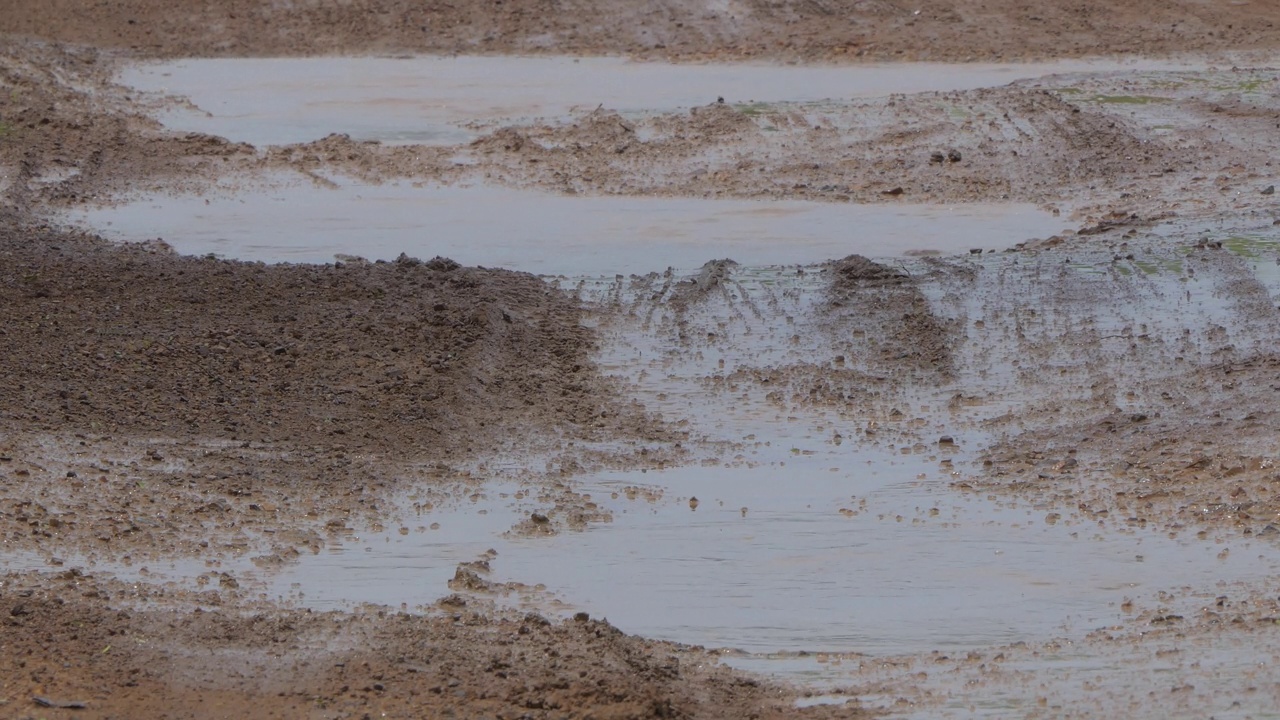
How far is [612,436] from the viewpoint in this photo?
835 cm

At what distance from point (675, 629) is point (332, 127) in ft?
33.1

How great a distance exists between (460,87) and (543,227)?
545cm

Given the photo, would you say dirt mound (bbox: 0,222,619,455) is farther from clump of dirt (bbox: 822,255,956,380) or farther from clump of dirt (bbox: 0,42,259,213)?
clump of dirt (bbox: 0,42,259,213)

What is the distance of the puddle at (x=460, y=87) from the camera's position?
15.5 meters

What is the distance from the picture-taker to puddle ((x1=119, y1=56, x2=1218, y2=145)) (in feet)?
51.0

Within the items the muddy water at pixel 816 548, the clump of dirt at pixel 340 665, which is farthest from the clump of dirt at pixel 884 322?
the clump of dirt at pixel 340 665

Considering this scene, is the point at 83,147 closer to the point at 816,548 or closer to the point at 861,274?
the point at 861,274

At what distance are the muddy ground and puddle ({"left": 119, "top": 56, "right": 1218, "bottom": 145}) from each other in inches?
29.1

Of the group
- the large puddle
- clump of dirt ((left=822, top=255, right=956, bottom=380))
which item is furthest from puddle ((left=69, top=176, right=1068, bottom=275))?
clump of dirt ((left=822, top=255, right=956, bottom=380))

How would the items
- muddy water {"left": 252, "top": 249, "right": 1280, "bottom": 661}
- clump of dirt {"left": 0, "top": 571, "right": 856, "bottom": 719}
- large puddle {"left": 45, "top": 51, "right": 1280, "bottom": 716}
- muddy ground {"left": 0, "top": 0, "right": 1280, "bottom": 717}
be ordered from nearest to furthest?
clump of dirt {"left": 0, "top": 571, "right": 856, "bottom": 719} < muddy ground {"left": 0, "top": 0, "right": 1280, "bottom": 717} < muddy water {"left": 252, "top": 249, "right": 1280, "bottom": 661} < large puddle {"left": 45, "top": 51, "right": 1280, "bottom": 716}

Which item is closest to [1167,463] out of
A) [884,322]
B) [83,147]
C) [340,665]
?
[884,322]

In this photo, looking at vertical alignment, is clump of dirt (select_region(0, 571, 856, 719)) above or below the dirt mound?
below

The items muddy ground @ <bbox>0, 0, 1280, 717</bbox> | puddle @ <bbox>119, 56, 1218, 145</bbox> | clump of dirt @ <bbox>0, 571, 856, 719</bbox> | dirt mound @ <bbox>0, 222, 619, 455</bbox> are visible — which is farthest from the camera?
puddle @ <bbox>119, 56, 1218, 145</bbox>

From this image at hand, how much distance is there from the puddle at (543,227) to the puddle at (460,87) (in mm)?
1999
